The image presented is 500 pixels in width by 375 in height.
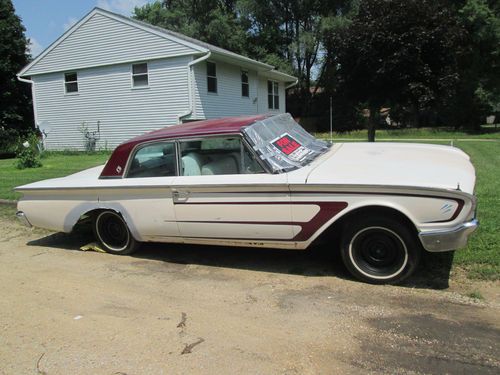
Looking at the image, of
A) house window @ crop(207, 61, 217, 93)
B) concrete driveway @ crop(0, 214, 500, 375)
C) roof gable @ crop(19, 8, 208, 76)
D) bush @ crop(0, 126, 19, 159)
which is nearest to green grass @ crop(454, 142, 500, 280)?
concrete driveway @ crop(0, 214, 500, 375)

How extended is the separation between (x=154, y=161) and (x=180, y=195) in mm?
596

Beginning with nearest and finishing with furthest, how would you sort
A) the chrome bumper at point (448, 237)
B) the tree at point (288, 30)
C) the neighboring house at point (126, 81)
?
the chrome bumper at point (448, 237)
the neighboring house at point (126, 81)
the tree at point (288, 30)

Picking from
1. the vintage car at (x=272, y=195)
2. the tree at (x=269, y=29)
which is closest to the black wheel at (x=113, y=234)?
the vintage car at (x=272, y=195)

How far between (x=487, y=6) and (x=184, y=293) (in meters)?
33.0

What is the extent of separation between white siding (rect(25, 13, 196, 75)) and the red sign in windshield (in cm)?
1393

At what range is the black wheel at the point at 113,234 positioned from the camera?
18.4 ft

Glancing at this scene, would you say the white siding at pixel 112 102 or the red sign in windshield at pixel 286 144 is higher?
the white siding at pixel 112 102

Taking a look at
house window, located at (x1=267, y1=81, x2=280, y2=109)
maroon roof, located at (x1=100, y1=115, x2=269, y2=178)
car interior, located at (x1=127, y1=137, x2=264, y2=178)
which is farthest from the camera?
Result: house window, located at (x1=267, y1=81, x2=280, y2=109)

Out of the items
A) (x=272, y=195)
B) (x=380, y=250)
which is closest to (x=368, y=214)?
(x=380, y=250)

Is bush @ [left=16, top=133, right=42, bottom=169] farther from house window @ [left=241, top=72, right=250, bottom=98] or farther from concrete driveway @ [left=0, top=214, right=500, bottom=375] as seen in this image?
house window @ [left=241, top=72, right=250, bottom=98]

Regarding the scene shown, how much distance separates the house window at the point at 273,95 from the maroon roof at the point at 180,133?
70.6 feet

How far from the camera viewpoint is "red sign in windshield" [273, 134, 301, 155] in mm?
5047

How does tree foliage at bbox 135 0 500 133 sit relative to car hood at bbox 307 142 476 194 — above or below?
above

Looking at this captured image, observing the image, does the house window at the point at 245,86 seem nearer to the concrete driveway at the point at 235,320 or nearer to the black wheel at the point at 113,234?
the black wheel at the point at 113,234
